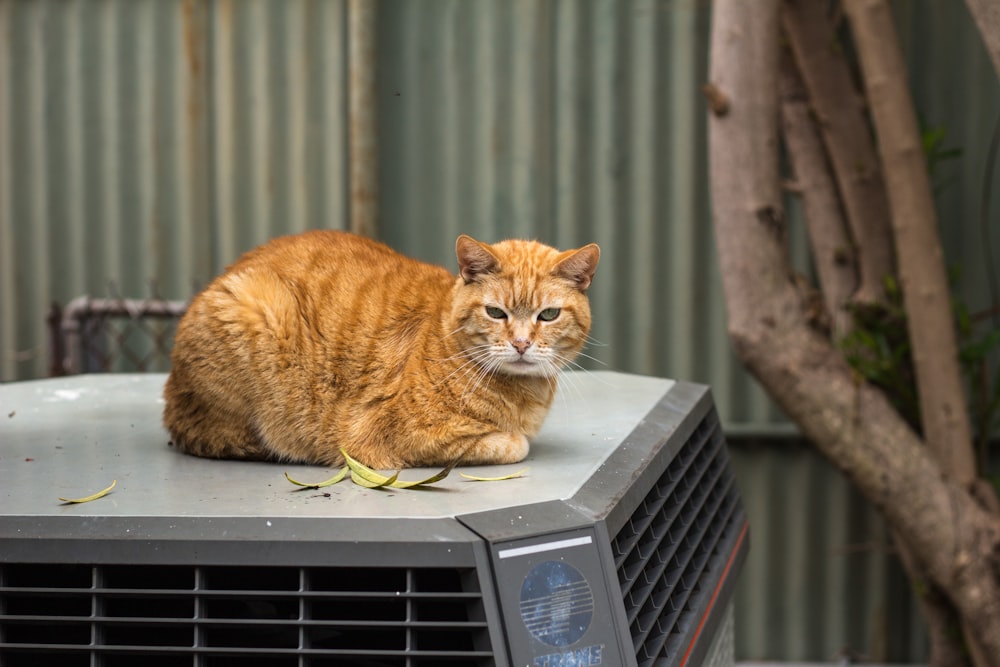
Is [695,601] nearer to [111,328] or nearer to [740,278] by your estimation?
[740,278]

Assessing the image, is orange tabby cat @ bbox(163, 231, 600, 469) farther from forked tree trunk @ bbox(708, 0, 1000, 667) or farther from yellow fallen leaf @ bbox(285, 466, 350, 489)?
forked tree trunk @ bbox(708, 0, 1000, 667)

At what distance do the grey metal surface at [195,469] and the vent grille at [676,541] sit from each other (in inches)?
4.4

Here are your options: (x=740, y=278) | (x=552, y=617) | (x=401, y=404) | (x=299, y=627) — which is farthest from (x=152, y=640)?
(x=740, y=278)

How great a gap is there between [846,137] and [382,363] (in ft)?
7.03

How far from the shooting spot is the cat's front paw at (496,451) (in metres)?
1.73

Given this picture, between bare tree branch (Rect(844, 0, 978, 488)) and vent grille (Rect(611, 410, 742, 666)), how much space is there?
1.03m

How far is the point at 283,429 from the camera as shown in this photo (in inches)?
71.2

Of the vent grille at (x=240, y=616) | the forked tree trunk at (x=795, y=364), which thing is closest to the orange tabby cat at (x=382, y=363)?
the vent grille at (x=240, y=616)

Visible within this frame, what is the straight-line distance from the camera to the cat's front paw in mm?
1734

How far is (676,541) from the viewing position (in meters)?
1.67

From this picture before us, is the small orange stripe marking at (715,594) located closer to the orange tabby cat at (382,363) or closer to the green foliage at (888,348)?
the orange tabby cat at (382,363)

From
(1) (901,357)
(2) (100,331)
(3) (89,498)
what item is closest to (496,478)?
(3) (89,498)

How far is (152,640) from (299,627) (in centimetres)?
21

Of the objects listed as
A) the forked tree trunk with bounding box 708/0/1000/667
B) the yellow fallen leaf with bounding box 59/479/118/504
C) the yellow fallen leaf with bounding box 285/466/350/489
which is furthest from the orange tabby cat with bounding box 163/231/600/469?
the forked tree trunk with bounding box 708/0/1000/667
